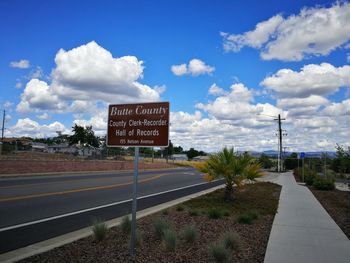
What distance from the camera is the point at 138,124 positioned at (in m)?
5.95

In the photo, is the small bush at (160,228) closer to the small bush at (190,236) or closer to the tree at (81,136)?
the small bush at (190,236)

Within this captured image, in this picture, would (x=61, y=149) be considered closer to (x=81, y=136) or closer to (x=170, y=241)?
(x=81, y=136)

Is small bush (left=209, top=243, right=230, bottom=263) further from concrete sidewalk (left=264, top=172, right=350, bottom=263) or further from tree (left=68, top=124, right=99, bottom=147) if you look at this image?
tree (left=68, top=124, right=99, bottom=147)

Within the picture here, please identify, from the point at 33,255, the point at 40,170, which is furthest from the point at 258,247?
the point at 40,170

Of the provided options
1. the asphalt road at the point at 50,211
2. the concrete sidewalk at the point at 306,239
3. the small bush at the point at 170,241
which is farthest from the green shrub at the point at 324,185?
the small bush at the point at 170,241

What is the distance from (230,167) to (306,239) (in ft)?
16.9

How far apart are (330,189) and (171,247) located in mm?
16198

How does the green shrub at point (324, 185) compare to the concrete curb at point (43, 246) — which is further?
the green shrub at point (324, 185)

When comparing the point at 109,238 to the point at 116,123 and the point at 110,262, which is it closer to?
the point at 110,262

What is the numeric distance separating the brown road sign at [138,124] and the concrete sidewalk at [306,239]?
2.49m

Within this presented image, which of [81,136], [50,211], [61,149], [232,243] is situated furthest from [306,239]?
[81,136]

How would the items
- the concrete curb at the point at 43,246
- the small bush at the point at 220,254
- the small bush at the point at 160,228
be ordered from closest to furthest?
1. the small bush at the point at 220,254
2. the concrete curb at the point at 43,246
3. the small bush at the point at 160,228

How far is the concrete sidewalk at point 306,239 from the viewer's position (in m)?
5.89

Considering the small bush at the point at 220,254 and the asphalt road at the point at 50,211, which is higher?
the small bush at the point at 220,254
